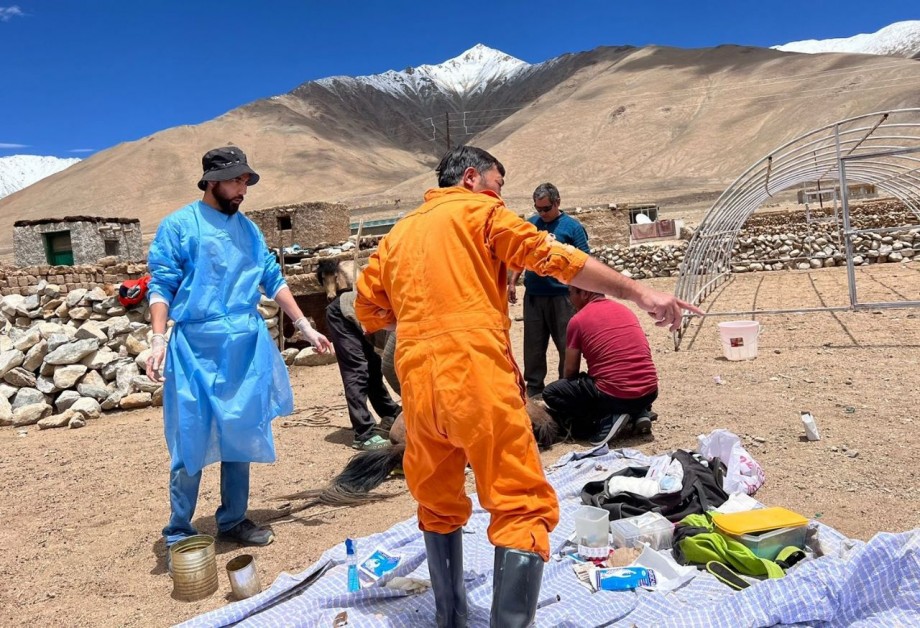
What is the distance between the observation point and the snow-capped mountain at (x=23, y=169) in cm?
10050

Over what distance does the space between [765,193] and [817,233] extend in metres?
6.15

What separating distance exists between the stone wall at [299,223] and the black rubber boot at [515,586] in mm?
13571

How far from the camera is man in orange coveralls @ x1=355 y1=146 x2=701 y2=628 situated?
2025mm

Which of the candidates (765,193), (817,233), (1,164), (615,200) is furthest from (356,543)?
(1,164)

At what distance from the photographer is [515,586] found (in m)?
2.01

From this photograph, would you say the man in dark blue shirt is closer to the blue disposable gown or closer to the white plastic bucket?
the white plastic bucket

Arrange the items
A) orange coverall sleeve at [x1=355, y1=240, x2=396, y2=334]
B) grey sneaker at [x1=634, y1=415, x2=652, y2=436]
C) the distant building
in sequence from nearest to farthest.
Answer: orange coverall sleeve at [x1=355, y1=240, x2=396, y2=334] < grey sneaker at [x1=634, y1=415, x2=652, y2=436] < the distant building

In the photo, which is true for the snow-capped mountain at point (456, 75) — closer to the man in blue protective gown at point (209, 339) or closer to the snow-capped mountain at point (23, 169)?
the snow-capped mountain at point (23, 169)

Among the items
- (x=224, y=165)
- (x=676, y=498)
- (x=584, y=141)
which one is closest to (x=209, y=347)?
(x=224, y=165)


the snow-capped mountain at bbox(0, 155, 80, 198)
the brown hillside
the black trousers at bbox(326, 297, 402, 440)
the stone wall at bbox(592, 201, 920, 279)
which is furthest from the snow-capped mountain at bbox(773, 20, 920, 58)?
the snow-capped mountain at bbox(0, 155, 80, 198)

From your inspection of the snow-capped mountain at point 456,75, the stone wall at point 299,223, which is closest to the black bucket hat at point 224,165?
the stone wall at point 299,223

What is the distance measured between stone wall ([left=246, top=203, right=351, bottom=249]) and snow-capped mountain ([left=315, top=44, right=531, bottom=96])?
282 ft

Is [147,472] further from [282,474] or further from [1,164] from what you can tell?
[1,164]

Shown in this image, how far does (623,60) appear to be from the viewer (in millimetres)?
75312
